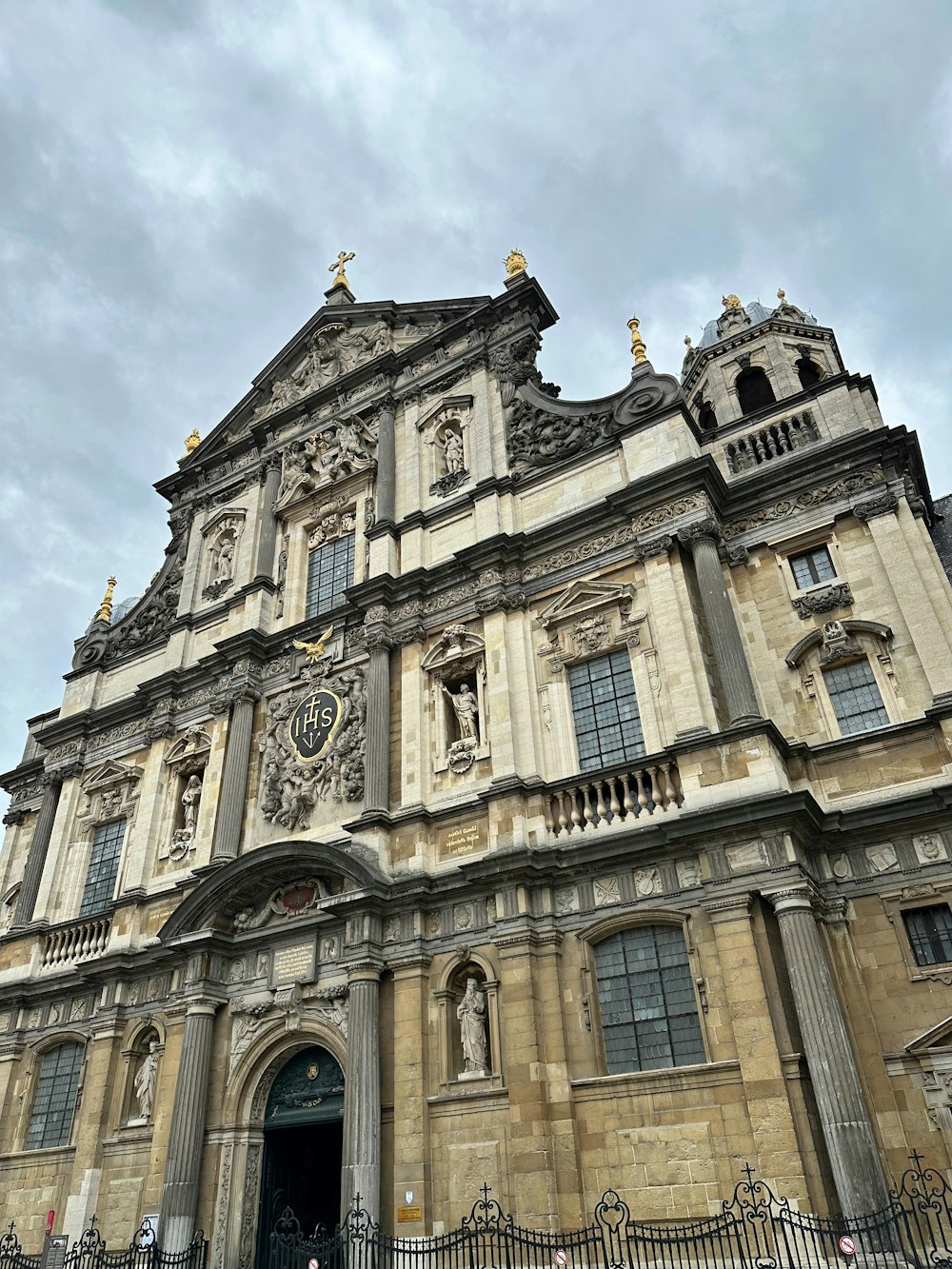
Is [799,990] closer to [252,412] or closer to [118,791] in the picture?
[118,791]

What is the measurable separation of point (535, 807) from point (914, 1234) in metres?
7.37

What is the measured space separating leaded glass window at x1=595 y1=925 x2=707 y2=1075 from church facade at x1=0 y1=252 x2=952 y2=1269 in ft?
0.16

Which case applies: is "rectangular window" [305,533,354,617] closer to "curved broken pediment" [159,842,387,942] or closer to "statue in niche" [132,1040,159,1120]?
"curved broken pediment" [159,842,387,942]

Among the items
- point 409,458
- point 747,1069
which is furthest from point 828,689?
point 409,458

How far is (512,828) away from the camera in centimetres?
1526

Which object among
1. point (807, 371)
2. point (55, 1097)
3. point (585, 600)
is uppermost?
point (807, 371)

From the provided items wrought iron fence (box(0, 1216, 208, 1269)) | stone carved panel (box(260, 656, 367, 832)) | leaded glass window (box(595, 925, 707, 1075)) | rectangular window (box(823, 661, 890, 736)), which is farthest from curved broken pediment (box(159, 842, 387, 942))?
rectangular window (box(823, 661, 890, 736))

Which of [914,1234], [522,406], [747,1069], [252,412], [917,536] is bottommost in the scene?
[914,1234]

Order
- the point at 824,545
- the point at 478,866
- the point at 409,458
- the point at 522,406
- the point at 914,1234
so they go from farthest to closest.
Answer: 1. the point at 409,458
2. the point at 522,406
3. the point at 824,545
4. the point at 478,866
5. the point at 914,1234

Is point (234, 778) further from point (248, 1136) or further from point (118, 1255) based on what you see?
point (118, 1255)

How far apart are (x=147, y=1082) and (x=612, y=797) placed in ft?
35.2

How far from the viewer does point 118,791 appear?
2286 centimetres

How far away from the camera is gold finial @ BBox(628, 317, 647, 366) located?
19062 millimetres

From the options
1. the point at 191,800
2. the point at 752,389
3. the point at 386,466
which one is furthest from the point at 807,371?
the point at 191,800
